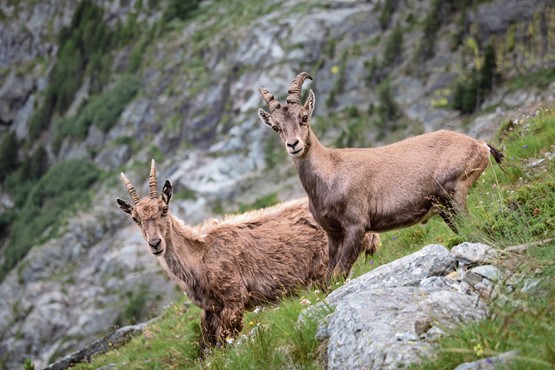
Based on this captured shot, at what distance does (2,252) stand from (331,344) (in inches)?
3407

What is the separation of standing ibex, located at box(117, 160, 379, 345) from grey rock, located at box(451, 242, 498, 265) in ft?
11.5

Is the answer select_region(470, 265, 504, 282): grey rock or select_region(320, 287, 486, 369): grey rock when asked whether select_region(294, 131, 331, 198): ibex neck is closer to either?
select_region(320, 287, 486, 369): grey rock

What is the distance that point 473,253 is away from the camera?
20.4 ft

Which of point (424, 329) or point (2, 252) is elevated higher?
point (424, 329)

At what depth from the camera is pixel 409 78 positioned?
182ft

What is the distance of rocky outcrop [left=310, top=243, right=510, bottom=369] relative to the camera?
5.13m

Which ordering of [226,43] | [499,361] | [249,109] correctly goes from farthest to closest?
Result: [226,43] → [249,109] → [499,361]

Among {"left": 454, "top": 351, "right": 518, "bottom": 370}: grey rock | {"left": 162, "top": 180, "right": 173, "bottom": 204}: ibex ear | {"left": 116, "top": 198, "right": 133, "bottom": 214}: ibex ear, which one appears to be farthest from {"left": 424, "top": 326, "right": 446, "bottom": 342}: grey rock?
{"left": 116, "top": 198, "right": 133, "bottom": 214}: ibex ear

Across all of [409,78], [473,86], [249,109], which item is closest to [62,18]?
[249,109]

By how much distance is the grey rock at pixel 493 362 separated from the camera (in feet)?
14.5

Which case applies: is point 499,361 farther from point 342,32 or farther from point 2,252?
point 2,252

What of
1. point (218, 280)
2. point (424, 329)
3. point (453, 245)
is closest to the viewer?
point (424, 329)

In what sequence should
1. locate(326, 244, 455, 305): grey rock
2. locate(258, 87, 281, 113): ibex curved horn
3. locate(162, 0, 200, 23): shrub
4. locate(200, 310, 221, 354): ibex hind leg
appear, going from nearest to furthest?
1. locate(326, 244, 455, 305): grey rock
2. locate(258, 87, 281, 113): ibex curved horn
3. locate(200, 310, 221, 354): ibex hind leg
4. locate(162, 0, 200, 23): shrub

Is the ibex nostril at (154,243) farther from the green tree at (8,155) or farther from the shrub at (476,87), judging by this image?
the green tree at (8,155)
